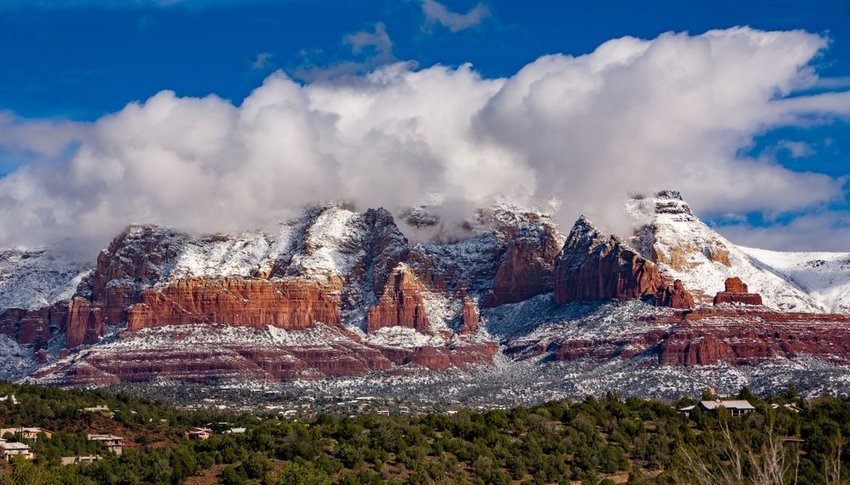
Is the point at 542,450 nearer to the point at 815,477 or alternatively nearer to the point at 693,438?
the point at 693,438

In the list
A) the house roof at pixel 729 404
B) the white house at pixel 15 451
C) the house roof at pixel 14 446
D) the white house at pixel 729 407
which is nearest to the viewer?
the white house at pixel 15 451

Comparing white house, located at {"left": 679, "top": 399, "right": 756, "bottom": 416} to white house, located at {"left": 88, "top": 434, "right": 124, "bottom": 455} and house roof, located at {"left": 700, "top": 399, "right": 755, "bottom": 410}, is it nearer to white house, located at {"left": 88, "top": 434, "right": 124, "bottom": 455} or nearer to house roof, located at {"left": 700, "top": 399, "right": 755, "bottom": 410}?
house roof, located at {"left": 700, "top": 399, "right": 755, "bottom": 410}

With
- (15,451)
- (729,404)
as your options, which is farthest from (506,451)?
(15,451)

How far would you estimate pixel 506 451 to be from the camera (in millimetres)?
109875

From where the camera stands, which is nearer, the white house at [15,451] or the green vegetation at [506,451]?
Answer: the green vegetation at [506,451]

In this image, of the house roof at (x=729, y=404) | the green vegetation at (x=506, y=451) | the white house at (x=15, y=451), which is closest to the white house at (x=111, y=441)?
the white house at (x=15, y=451)

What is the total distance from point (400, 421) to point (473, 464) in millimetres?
20235

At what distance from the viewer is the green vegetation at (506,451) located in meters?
103

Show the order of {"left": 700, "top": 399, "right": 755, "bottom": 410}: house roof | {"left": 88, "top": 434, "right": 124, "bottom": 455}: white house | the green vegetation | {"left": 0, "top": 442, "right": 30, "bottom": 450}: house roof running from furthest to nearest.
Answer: {"left": 88, "top": 434, "right": 124, "bottom": 455}: white house
{"left": 0, "top": 442, "right": 30, "bottom": 450}: house roof
{"left": 700, "top": 399, "right": 755, "bottom": 410}: house roof
the green vegetation

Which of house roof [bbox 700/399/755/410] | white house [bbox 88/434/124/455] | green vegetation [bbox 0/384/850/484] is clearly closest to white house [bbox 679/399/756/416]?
house roof [bbox 700/399/755/410]

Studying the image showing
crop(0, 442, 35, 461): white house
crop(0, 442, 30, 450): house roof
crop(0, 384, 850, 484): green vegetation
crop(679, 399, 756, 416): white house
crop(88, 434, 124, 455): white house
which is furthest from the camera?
crop(88, 434, 124, 455): white house

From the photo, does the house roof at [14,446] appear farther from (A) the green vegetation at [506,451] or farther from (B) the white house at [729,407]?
(B) the white house at [729,407]

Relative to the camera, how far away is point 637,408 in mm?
128250

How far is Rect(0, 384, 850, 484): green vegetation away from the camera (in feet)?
339
